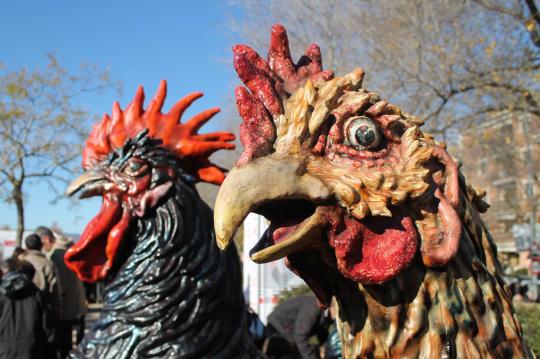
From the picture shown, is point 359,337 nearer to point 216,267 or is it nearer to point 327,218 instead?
point 327,218

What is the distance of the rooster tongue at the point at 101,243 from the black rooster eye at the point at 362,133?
6.80ft

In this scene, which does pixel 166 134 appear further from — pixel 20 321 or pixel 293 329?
pixel 293 329

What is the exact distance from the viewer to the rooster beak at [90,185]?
3.35m

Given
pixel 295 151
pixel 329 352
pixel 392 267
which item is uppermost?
pixel 295 151

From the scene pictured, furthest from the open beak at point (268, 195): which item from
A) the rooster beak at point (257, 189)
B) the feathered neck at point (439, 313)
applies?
the feathered neck at point (439, 313)

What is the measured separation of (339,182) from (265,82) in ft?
1.16

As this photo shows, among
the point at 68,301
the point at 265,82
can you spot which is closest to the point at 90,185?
the point at 265,82

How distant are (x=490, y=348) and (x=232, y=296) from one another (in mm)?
1761

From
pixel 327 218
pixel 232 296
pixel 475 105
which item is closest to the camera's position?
pixel 327 218

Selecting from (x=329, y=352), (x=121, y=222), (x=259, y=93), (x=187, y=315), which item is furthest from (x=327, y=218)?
(x=329, y=352)

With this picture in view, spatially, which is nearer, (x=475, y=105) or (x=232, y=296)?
(x=232, y=296)

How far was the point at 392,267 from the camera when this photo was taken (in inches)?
54.5

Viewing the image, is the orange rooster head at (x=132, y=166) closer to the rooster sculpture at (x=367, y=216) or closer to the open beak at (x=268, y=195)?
the rooster sculpture at (x=367, y=216)

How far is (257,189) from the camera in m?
1.26
